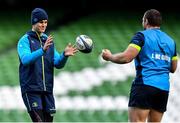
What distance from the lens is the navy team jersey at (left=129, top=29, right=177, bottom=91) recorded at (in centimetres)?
685

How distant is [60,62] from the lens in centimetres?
729

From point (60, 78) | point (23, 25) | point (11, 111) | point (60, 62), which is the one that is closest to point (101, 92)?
point (60, 78)

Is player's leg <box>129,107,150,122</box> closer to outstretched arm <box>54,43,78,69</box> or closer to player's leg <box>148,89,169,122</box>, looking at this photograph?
player's leg <box>148,89,169,122</box>

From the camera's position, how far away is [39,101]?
717 centimetres

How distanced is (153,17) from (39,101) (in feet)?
5.06

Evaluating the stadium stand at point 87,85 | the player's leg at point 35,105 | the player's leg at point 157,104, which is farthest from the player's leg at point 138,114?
the stadium stand at point 87,85

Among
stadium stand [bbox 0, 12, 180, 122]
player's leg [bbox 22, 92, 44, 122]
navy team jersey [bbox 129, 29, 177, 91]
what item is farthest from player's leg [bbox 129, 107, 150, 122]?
stadium stand [bbox 0, 12, 180, 122]

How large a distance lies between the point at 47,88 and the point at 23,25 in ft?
35.4

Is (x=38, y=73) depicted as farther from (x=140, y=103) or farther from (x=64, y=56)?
(x=140, y=103)

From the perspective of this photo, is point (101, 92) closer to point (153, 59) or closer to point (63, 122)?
point (63, 122)

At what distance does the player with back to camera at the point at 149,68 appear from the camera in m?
6.85

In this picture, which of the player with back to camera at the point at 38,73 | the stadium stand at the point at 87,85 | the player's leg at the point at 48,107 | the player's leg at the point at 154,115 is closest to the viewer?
the player's leg at the point at 154,115

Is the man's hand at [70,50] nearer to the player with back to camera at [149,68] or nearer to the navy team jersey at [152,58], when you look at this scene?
the player with back to camera at [149,68]

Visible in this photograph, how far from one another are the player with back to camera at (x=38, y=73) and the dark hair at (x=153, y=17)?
919mm
